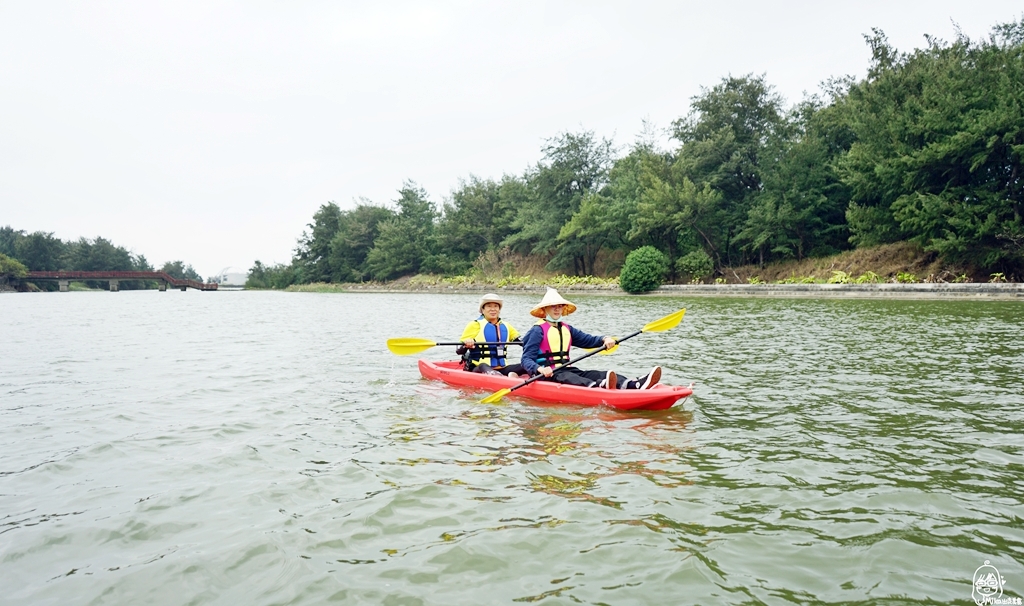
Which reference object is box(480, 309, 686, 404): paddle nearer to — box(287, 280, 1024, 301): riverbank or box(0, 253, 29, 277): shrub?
box(287, 280, 1024, 301): riverbank

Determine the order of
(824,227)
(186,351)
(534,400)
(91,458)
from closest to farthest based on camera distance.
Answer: (91,458), (534,400), (186,351), (824,227)

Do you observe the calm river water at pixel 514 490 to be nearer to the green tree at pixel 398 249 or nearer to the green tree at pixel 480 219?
the green tree at pixel 480 219

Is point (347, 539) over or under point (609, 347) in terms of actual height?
under

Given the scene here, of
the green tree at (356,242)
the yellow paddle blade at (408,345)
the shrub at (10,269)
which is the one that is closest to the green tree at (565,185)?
the green tree at (356,242)

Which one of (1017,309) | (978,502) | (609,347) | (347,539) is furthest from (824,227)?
(347,539)

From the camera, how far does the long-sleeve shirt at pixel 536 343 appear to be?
737cm

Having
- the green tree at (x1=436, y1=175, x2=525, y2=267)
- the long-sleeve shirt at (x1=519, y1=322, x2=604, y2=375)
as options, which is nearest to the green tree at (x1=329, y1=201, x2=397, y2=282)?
the green tree at (x1=436, y1=175, x2=525, y2=267)

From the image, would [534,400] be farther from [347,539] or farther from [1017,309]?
[1017,309]

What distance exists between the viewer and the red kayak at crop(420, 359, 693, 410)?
6238 mm

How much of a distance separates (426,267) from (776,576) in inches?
2147

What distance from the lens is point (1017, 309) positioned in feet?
50.6

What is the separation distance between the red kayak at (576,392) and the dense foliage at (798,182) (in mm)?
20997

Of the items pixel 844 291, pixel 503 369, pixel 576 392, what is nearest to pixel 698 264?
pixel 844 291

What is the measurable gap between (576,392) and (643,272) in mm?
25569
